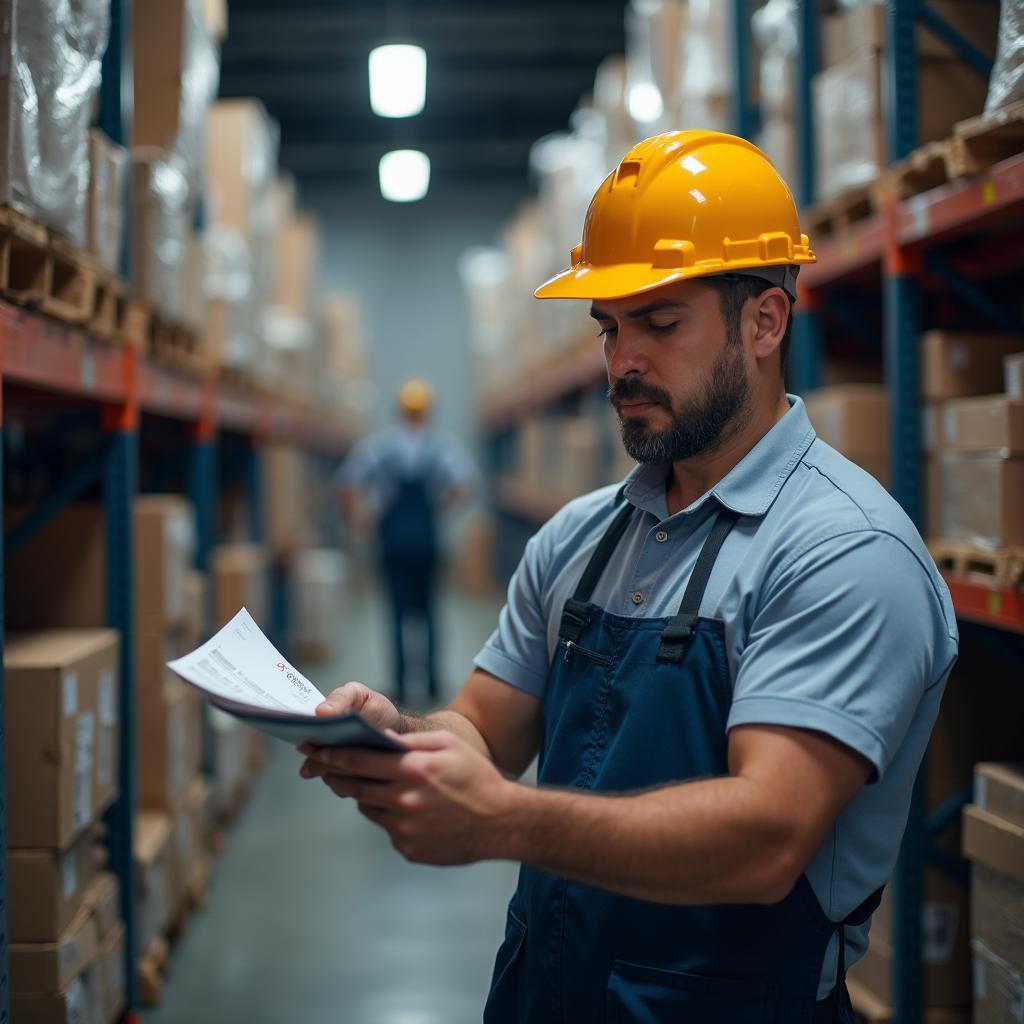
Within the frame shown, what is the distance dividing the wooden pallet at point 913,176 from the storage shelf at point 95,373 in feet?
7.65

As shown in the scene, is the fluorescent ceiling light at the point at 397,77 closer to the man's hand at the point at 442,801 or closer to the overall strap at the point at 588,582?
the overall strap at the point at 588,582

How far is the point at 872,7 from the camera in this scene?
3549mm

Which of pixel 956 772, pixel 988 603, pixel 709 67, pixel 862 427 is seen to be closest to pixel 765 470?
pixel 988 603

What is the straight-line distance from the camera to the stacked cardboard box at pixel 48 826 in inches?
118

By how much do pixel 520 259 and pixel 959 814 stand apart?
28.2 ft

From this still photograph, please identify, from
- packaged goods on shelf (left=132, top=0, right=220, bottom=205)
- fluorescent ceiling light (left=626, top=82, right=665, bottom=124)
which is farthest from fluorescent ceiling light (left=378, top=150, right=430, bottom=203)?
packaged goods on shelf (left=132, top=0, right=220, bottom=205)

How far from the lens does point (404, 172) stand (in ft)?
38.1

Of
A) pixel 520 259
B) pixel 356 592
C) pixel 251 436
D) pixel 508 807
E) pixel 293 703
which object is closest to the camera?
pixel 508 807

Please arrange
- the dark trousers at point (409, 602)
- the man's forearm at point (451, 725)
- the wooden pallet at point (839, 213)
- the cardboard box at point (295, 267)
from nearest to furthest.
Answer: the man's forearm at point (451, 725)
the wooden pallet at point (839, 213)
the dark trousers at point (409, 602)
the cardboard box at point (295, 267)

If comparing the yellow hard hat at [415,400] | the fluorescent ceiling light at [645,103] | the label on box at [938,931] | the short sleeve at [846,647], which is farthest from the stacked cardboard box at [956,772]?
the yellow hard hat at [415,400]

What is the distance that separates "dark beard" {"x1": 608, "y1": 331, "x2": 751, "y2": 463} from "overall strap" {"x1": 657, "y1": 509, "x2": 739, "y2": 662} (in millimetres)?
158

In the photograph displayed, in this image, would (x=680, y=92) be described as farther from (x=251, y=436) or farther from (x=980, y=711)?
(x=251, y=436)

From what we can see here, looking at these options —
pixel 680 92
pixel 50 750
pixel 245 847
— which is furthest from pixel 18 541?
pixel 680 92

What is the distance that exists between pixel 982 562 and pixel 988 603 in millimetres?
194
